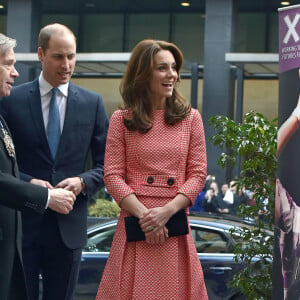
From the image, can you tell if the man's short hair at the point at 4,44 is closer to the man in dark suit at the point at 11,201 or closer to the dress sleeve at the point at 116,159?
the man in dark suit at the point at 11,201

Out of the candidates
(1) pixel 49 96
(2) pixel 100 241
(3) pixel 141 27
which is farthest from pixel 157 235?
(3) pixel 141 27

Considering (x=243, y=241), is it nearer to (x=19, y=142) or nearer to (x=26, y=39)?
(x=19, y=142)

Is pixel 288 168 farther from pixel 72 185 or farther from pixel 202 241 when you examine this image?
pixel 202 241

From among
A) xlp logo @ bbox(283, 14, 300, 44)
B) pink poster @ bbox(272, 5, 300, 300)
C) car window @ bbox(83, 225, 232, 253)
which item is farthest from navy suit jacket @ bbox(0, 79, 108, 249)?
car window @ bbox(83, 225, 232, 253)

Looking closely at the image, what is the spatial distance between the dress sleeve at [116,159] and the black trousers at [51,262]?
566mm

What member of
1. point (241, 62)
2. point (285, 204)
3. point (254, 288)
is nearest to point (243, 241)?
point (254, 288)

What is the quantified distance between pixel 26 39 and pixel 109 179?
88.2 feet

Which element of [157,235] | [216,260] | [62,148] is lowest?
[216,260]

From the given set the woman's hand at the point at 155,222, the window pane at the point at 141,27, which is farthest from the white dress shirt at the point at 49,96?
the window pane at the point at 141,27

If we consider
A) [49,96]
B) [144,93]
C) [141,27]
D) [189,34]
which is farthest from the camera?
[141,27]

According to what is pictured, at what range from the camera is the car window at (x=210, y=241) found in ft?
34.5

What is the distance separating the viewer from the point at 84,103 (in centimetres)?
499

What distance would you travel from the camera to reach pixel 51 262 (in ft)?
15.9

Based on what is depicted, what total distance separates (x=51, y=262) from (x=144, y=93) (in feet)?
3.81
